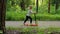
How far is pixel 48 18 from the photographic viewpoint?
89.8 feet

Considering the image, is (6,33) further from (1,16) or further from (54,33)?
(54,33)

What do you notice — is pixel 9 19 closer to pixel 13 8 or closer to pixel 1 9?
pixel 13 8

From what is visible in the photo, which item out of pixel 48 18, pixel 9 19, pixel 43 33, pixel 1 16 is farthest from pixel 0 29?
pixel 48 18

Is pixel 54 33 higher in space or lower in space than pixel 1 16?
lower

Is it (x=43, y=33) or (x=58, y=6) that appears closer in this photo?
(x=43, y=33)

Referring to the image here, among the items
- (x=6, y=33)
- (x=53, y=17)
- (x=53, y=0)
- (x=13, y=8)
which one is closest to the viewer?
(x=6, y=33)

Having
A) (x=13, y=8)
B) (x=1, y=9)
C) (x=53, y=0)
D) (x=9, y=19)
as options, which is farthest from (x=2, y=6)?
(x=53, y=0)

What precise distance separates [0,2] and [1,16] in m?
0.84

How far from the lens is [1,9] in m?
14.2

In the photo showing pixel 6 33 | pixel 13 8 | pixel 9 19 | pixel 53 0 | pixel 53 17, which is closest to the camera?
pixel 6 33

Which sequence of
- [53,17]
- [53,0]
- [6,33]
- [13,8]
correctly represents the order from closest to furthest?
[6,33]
[53,17]
[13,8]
[53,0]

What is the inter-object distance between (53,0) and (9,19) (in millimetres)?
13778

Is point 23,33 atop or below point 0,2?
below

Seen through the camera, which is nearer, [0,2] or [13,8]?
[0,2]
